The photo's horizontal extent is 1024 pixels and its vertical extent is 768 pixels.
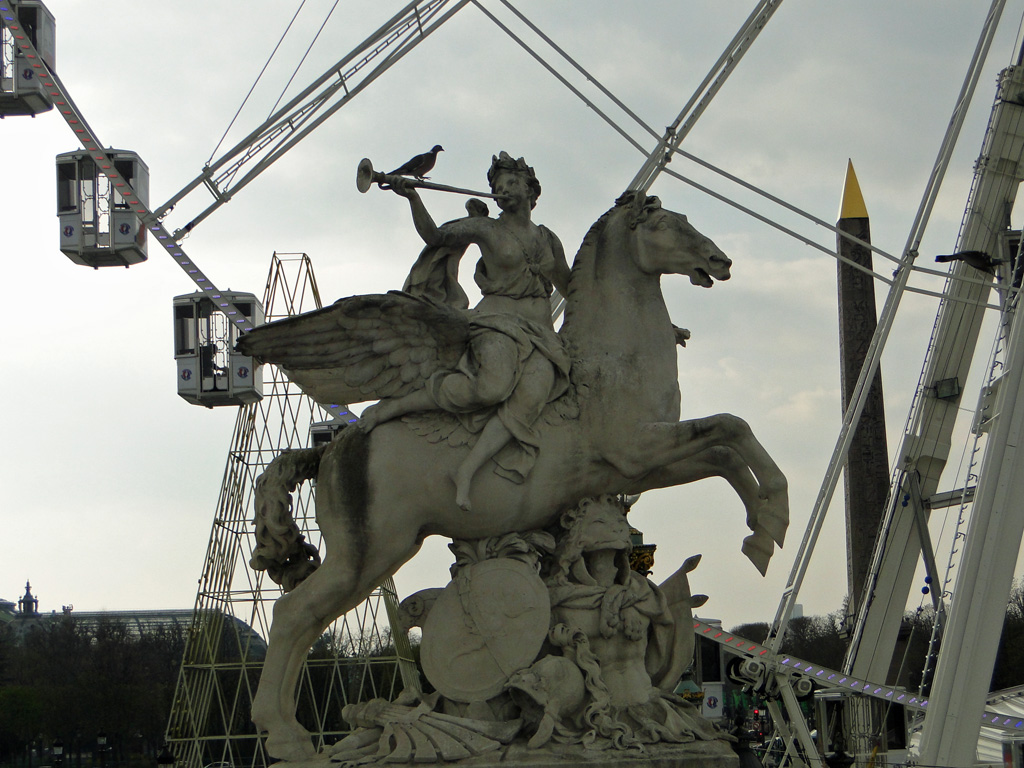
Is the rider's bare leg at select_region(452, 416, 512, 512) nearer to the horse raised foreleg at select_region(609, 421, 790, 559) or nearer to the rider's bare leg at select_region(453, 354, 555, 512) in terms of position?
the rider's bare leg at select_region(453, 354, 555, 512)

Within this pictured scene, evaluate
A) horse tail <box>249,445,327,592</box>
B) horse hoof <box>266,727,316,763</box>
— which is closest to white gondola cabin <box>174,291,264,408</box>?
horse tail <box>249,445,327,592</box>

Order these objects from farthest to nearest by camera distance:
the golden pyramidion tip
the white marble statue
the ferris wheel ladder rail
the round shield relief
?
the golden pyramidion tip, the ferris wheel ladder rail, the round shield relief, the white marble statue

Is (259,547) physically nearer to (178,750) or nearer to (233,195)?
(233,195)

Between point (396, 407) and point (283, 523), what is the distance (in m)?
0.85

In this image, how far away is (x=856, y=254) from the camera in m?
37.9

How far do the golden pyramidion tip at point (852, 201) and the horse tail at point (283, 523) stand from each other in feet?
111

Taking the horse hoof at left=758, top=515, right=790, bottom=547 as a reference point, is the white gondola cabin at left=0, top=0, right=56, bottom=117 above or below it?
above

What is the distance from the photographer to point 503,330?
6.48m

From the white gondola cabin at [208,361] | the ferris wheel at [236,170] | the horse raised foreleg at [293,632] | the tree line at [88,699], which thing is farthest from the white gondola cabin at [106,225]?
the tree line at [88,699]

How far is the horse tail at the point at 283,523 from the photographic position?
264 inches

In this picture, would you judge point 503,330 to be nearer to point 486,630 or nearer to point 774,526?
point 486,630

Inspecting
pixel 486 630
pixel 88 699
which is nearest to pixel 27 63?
pixel 486 630

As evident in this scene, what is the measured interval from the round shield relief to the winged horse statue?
0.87 feet

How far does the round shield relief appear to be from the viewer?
625 cm
